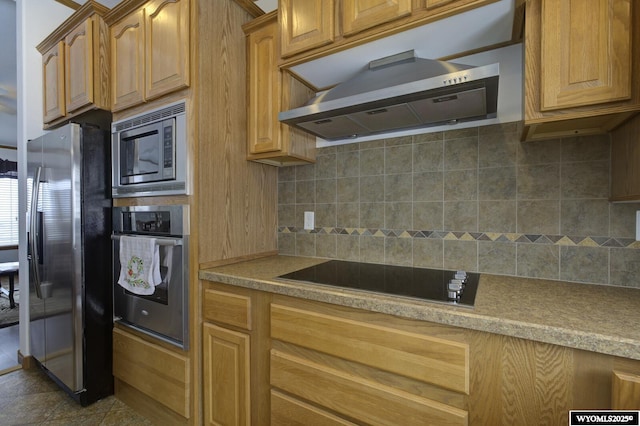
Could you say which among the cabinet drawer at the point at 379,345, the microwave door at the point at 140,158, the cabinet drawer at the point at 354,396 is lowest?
the cabinet drawer at the point at 354,396

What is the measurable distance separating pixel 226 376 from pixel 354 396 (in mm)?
701

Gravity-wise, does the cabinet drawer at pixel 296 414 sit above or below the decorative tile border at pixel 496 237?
below

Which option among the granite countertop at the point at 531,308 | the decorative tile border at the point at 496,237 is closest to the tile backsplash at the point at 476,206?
the decorative tile border at the point at 496,237

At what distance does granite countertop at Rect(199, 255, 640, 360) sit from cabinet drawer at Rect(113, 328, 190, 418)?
635 mm

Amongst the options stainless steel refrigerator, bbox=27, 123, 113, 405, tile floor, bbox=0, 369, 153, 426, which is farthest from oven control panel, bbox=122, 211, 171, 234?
tile floor, bbox=0, 369, 153, 426

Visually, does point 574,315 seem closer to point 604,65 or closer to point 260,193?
point 604,65

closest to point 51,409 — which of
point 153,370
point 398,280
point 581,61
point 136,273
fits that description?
point 153,370

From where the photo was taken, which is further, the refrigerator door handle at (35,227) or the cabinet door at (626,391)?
the refrigerator door handle at (35,227)

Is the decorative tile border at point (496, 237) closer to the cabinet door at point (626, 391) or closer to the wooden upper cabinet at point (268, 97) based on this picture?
the wooden upper cabinet at point (268, 97)

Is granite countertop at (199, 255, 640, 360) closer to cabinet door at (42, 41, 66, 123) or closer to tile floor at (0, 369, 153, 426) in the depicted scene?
tile floor at (0, 369, 153, 426)

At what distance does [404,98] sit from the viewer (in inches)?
49.9

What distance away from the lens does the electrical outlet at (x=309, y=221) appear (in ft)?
6.59

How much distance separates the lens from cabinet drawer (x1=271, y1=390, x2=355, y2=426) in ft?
3.91

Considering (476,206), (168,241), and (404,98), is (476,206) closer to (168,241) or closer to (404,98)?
(404,98)
